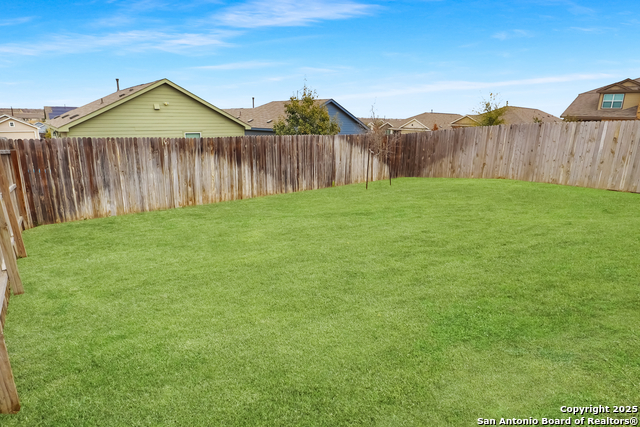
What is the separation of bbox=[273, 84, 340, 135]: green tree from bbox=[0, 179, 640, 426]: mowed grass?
16290 mm

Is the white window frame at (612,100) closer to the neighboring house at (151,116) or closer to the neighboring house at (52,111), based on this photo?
the neighboring house at (151,116)

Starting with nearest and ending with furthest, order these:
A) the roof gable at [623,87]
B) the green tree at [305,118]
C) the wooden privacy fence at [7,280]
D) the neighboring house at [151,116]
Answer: the wooden privacy fence at [7,280] → the neighboring house at [151,116] → the green tree at [305,118] → the roof gable at [623,87]

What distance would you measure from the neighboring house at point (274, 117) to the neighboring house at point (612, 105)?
759 inches

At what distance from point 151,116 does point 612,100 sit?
35.3 metres

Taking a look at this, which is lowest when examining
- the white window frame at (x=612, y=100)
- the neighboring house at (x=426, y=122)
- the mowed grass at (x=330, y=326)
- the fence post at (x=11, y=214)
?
the mowed grass at (x=330, y=326)

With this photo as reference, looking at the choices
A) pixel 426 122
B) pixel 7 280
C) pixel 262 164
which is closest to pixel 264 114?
pixel 262 164

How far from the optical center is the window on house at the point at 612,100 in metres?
29.4

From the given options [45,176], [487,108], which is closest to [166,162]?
[45,176]

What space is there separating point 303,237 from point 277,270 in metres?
1.68

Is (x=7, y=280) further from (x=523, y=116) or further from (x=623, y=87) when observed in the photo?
(x=523, y=116)

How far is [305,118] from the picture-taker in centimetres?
2234

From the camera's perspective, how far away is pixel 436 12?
60.1 feet

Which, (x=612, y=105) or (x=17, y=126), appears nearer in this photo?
(x=612, y=105)

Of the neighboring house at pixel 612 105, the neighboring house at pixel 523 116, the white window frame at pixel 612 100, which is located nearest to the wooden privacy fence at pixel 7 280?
the neighboring house at pixel 612 105
